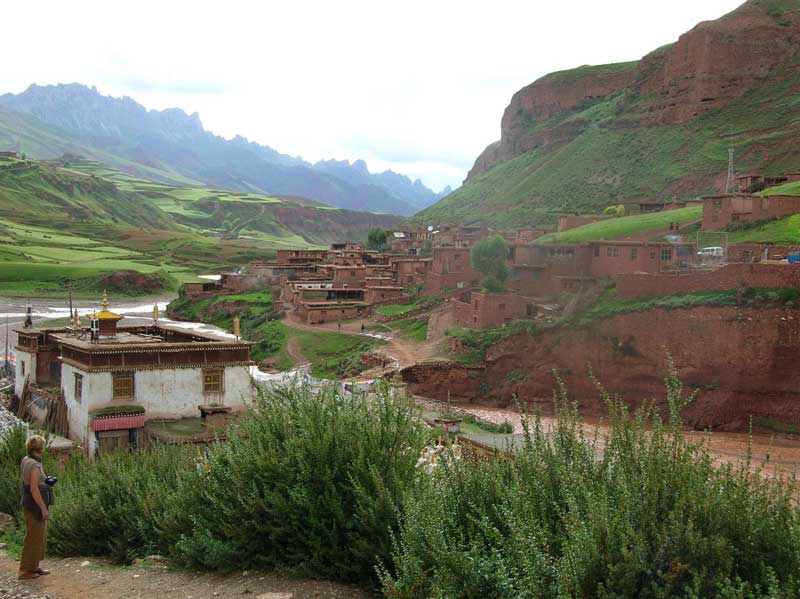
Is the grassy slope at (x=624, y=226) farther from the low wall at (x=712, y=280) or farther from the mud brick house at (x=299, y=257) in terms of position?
the mud brick house at (x=299, y=257)

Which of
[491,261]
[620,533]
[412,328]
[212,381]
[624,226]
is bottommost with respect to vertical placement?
[412,328]

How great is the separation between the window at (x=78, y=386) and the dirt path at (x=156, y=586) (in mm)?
9449

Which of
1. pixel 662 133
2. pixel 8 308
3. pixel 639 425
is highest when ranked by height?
pixel 662 133

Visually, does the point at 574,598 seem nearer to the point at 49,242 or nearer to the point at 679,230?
the point at 679,230

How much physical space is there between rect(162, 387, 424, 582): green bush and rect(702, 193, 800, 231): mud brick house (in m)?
32.5

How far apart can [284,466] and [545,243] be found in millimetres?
34033

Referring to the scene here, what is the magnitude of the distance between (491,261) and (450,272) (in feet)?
15.8

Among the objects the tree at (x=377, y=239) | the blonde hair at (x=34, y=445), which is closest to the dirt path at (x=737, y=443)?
the blonde hair at (x=34, y=445)

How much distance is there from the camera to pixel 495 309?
37781 millimetres

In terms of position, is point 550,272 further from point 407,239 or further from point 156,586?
point 407,239

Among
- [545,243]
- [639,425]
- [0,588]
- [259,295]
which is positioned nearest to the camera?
[639,425]

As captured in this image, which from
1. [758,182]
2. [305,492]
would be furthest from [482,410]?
[305,492]

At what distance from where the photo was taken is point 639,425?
23.2 ft

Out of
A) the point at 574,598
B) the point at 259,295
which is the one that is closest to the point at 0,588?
the point at 574,598
